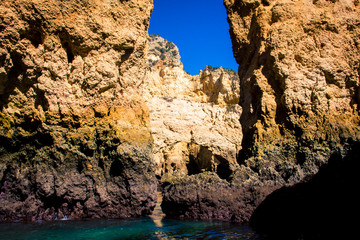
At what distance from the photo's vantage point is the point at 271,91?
10.2 meters

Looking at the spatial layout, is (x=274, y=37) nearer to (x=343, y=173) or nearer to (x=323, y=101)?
(x=323, y=101)

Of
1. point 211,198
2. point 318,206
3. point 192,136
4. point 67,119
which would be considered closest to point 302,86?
point 318,206

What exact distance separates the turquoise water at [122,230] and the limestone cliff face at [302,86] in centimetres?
257

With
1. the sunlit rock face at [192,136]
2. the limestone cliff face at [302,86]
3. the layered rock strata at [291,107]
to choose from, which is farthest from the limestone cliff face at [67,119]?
the sunlit rock face at [192,136]

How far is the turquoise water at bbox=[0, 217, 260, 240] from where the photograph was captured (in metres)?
6.90

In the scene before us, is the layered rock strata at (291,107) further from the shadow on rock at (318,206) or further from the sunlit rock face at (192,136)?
the sunlit rock face at (192,136)

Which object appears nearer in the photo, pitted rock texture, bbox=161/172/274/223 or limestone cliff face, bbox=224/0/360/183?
pitted rock texture, bbox=161/172/274/223

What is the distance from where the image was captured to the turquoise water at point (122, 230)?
6.90 meters

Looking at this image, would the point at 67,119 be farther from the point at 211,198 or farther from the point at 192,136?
the point at 192,136

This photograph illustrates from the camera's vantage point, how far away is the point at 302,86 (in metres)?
9.55

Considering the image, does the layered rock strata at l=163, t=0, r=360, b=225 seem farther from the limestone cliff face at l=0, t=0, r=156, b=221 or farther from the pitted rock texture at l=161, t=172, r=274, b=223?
the limestone cliff face at l=0, t=0, r=156, b=221

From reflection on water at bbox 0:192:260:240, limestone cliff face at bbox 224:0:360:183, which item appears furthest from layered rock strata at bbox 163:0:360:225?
reflection on water at bbox 0:192:260:240

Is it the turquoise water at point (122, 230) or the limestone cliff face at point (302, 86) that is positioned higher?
the limestone cliff face at point (302, 86)

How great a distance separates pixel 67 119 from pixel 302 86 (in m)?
7.74
